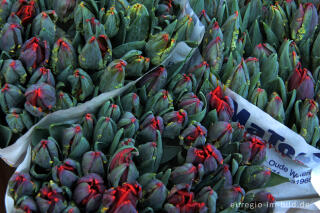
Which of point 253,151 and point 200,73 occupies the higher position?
point 200,73

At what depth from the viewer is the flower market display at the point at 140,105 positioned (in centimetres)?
84

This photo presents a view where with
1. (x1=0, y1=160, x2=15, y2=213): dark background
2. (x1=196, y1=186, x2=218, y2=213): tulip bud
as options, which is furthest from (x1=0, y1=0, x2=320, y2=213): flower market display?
(x1=0, y1=160, x2=15, y2=213): dark background

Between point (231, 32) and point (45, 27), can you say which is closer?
point (45, 27)

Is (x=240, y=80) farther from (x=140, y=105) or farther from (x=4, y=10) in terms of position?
(x=4, y=10)

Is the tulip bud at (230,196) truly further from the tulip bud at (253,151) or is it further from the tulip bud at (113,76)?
the tulip bud at (113,76)

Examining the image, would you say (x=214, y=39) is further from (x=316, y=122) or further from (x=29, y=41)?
(x=29, y=41)

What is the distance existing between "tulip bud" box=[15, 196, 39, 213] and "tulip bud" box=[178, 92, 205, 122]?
390 mm

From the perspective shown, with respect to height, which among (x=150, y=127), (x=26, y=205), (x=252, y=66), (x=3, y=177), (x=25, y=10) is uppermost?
(x=25, y=10)

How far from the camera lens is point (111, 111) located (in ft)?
3.03

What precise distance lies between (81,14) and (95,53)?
123 millimetres

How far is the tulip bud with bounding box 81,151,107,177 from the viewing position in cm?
85

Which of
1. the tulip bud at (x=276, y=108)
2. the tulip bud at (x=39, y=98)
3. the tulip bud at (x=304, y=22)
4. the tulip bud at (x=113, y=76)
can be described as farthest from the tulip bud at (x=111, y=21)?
the tulip bud at (x=304, y=22)

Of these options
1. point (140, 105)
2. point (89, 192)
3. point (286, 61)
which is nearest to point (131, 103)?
point (140, 105)

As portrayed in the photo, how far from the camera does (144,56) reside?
1041mm
